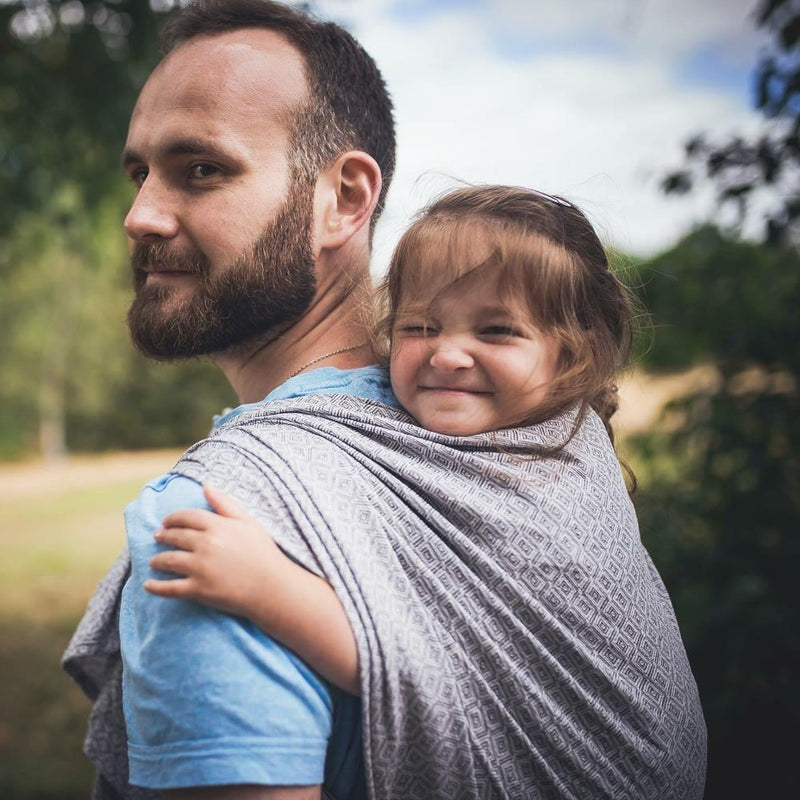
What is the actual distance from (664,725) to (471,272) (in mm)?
779

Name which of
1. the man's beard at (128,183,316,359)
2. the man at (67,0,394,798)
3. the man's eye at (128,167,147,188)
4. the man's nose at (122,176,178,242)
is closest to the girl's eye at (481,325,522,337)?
the man at (67,0,394,798)

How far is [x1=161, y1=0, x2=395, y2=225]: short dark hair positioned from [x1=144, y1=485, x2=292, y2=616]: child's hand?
35.0 inches

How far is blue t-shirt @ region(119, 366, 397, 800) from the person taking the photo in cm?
101

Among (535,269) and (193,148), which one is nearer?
(535,269)

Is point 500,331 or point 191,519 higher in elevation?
point 500,331

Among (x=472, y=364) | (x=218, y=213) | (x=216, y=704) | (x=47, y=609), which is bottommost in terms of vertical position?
(x=47, y=609)

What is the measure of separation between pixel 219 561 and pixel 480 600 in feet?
1.23

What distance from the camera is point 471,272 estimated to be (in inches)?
55.3

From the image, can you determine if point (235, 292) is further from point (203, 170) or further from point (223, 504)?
point (223, 504)

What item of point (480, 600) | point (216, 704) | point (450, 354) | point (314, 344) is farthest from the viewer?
point (314, 344)

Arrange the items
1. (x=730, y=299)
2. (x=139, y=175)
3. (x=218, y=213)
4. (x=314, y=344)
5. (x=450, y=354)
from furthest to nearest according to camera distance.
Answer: (x=730, y=299), (x=139, y=175), (x=314, y=344), (x=218, y=213), (x=450, y=354)

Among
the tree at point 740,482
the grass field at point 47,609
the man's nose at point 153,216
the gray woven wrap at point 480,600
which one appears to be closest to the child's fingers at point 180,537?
the gray woven wrap at point 480,600

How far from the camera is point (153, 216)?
1644 mm

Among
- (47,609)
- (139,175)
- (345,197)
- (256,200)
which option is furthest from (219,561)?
(47,609)
